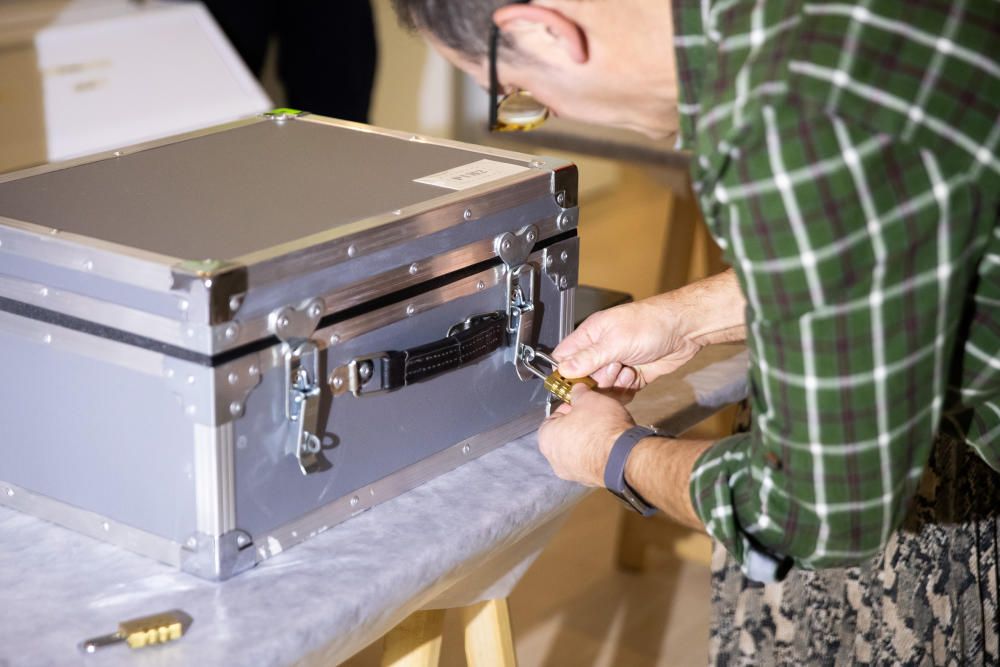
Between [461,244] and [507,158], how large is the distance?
0.15 meters

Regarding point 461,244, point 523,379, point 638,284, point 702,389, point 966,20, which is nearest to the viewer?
point 966,20

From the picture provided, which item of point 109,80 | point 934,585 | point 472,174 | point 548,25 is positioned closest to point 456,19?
point 548,25

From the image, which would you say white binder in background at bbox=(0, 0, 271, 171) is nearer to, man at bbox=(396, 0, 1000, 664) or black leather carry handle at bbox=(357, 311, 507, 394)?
black leather carry handle at bbox=(357, 311, 507, 394)

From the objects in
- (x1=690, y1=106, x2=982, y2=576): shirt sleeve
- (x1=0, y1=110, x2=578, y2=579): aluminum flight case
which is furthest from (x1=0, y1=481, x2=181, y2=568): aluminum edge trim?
(x1=690, y1=106, x2=982, y2=576): shirt sleeve

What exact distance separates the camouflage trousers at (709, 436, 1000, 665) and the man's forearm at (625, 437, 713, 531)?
0.44m

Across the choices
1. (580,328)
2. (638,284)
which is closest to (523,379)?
(580,328)

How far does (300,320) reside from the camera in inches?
36.9

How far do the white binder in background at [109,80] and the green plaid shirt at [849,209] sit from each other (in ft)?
5.89

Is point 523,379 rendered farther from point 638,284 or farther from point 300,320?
point 638,284

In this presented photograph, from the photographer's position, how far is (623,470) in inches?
39.0

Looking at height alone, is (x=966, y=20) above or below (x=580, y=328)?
above

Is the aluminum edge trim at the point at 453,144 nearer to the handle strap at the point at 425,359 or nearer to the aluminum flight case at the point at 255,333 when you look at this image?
the aluminum flight case at the point at 255,333

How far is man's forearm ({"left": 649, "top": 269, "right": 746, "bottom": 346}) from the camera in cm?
123

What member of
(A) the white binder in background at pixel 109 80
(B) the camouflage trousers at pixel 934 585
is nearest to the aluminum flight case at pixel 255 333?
(B) the camouflage trousers at pixel 934 585
